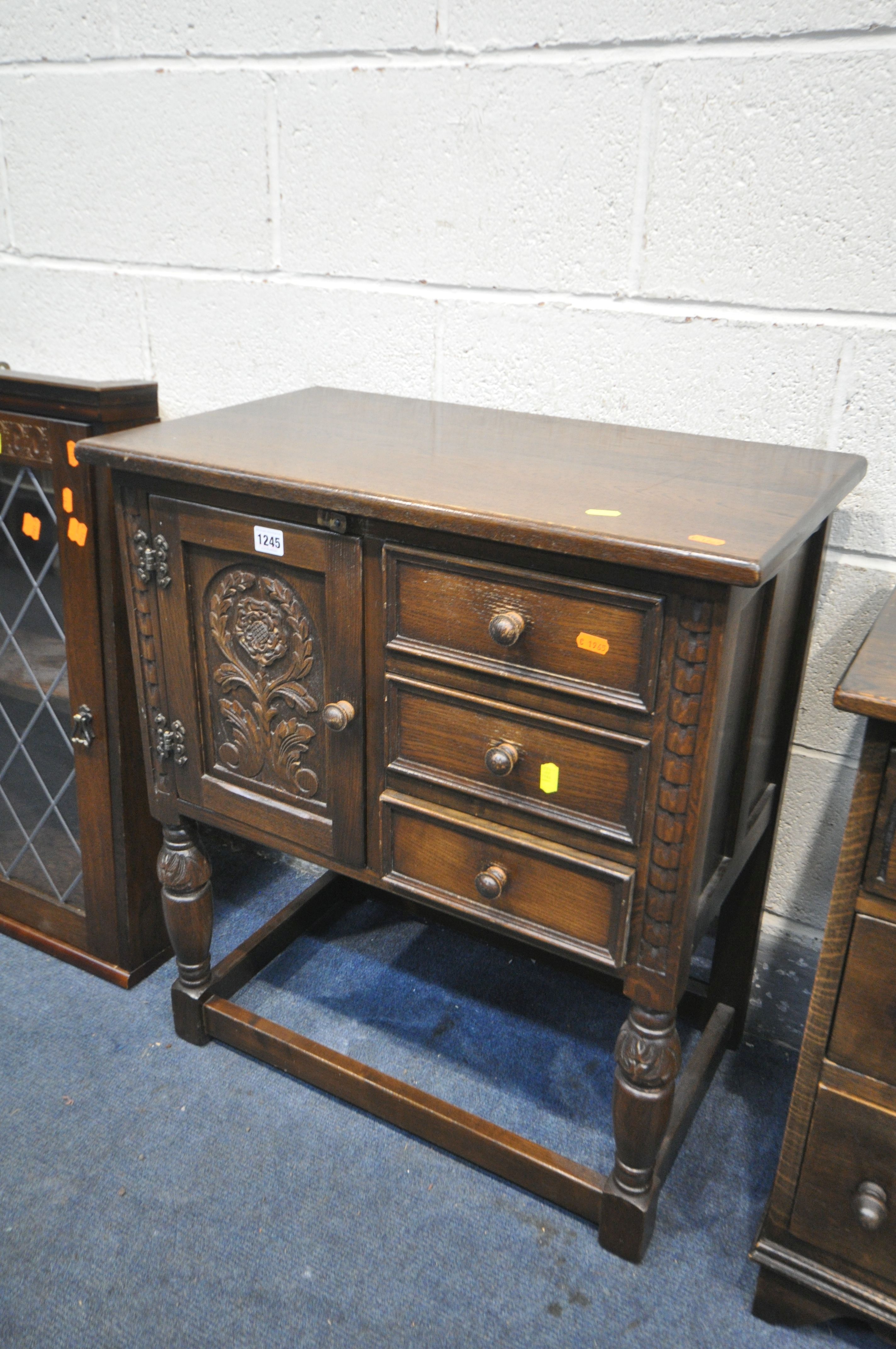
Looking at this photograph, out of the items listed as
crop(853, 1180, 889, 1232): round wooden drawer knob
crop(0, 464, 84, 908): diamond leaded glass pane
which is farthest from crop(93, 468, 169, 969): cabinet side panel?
crop(853, 1180, 889, 1232): round wooden drawer knob

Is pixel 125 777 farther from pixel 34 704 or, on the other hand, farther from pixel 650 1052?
pixel 650 1052

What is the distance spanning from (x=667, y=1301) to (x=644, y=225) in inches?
57.7

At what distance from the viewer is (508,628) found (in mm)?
1044

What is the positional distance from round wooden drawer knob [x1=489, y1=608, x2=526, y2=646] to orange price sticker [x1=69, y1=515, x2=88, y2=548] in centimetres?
80

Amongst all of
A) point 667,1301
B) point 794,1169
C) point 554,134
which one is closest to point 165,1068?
point 667,1301

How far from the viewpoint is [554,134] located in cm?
143

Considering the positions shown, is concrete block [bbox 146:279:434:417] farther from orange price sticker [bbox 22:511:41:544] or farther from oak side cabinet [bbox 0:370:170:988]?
orange price sticker [bbox 22:511:41:544]

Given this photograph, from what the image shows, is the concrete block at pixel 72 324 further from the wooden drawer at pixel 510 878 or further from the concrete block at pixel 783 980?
the concrete block at pixel 783 980

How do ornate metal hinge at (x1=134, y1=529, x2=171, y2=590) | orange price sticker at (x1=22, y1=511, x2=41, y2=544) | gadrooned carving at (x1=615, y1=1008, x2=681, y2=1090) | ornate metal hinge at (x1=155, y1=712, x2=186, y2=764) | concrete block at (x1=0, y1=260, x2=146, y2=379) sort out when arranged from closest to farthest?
gadrooned carving at (x1=615, y1=1008, x2=681, y2=1090), ornate metal hinge at (x1=134, y1=529, x2=171, y2=590), ornate metal hinge at (x1=155, y1=712, x2=186, y2=764), orange price sticker at (x1=22, y1=511, x2=41, y2=544), concrete block at (x1=0, y1=260, x2=146, y2=379)

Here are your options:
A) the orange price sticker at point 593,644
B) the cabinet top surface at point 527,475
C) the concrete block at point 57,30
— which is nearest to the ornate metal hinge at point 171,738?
the cabinet top surface at point 527,475

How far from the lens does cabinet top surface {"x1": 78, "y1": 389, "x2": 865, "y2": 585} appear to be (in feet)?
3.15

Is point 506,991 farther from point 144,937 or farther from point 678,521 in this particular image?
point 678,521

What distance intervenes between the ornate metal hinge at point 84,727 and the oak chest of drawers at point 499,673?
0.82ft

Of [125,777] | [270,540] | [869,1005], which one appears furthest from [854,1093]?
[125,777]
